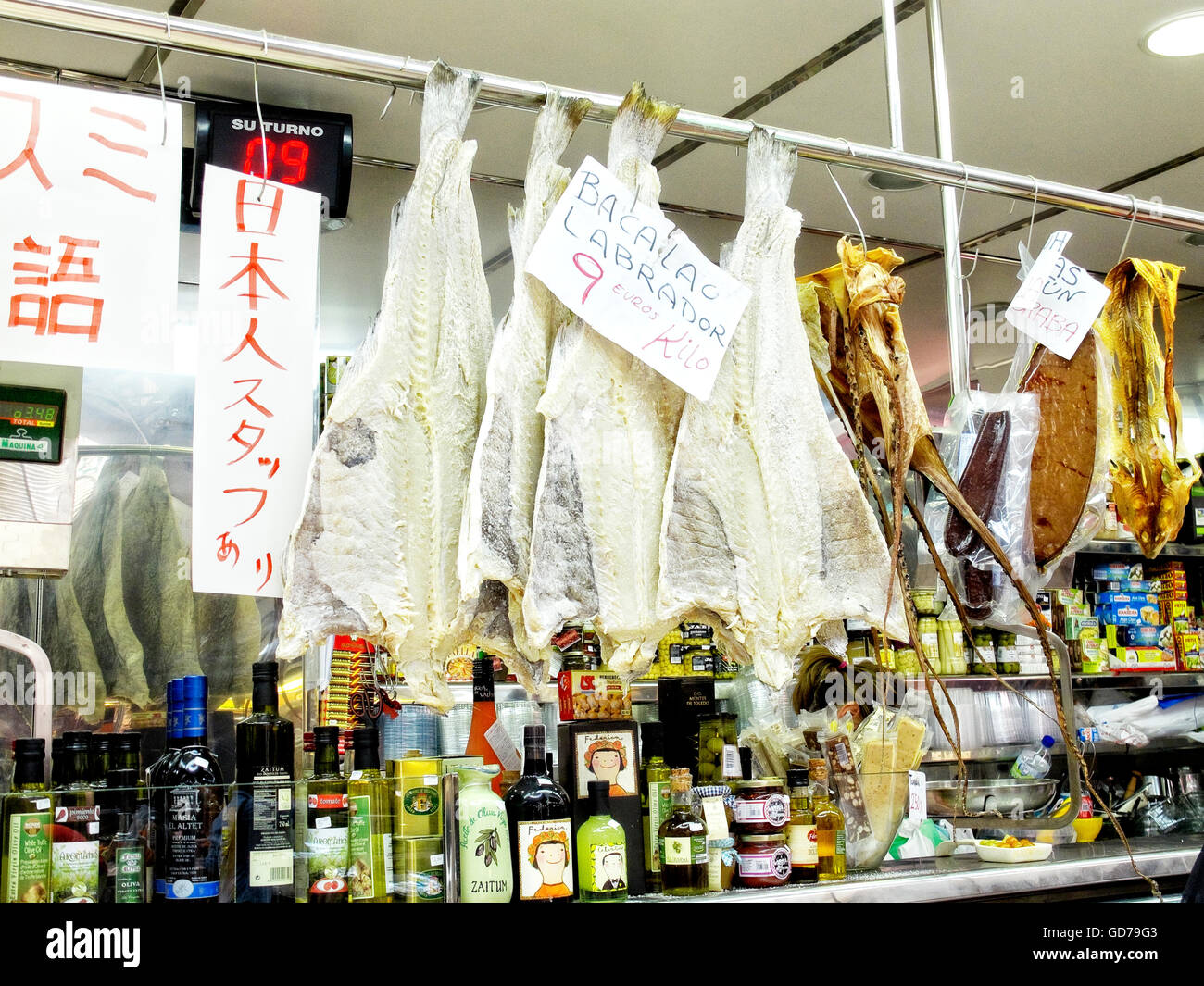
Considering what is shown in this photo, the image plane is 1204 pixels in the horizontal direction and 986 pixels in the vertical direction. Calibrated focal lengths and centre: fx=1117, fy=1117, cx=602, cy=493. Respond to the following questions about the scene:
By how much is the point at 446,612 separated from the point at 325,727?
1.85ft

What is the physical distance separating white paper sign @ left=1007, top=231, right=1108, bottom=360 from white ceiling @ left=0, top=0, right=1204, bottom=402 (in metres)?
1.00

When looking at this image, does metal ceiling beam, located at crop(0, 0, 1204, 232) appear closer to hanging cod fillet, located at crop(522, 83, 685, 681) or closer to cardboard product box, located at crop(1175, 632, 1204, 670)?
hanging cod fillet, located at crop(522, 83, 685, 681)

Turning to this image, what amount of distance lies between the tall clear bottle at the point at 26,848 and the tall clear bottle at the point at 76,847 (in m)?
0.01

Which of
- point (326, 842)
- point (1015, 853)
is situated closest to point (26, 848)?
point (326, 842)

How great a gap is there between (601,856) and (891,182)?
123 inches

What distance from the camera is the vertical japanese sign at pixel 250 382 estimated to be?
1651mm

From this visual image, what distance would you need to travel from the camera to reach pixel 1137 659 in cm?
517

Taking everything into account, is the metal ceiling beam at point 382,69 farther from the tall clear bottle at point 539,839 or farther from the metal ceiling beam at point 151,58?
the metal ceiling beam at point 151,58

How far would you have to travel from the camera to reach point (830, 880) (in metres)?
2.36

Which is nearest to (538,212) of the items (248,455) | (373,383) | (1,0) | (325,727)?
(373,383)

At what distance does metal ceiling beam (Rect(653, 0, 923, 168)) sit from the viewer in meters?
3.34

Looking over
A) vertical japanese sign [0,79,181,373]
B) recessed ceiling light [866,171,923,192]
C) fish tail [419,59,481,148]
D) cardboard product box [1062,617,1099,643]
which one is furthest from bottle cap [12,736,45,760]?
cardboard product box [1062,617,1099,643]

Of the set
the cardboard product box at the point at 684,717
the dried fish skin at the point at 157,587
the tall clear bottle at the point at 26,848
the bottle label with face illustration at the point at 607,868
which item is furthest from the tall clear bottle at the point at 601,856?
the dried fish skin at the point at 157,587
